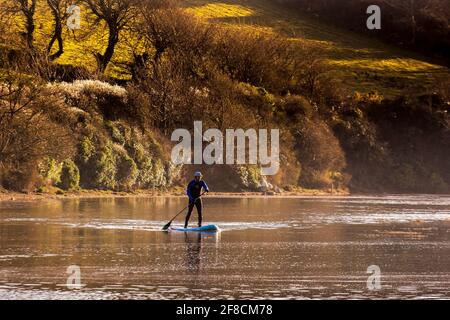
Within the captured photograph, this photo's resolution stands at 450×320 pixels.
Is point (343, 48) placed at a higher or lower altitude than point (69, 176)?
higher

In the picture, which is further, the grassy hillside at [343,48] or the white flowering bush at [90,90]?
the grassy hillside at [343,48]

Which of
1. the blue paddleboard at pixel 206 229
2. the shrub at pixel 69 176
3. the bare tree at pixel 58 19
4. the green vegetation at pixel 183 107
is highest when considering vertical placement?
the bare tree at pixel 58 19

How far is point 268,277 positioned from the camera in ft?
78.5

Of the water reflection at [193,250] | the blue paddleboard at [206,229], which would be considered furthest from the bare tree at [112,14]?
the water reflection at [193,250]

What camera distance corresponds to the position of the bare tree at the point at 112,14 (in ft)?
258

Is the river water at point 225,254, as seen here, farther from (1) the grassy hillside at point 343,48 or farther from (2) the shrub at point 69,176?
(1) the grassy hillside at point 343,48

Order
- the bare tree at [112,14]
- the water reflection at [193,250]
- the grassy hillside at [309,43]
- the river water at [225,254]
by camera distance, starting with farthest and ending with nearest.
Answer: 1. the grassy hillside at [309,43]
2. the bare tree at [112,14]
3. the water reflection at [193,250]
4. the river water at [225,254]

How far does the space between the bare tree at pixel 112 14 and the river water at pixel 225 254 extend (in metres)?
34.2

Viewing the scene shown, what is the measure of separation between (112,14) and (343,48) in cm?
4024

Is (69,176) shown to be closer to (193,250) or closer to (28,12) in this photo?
(28,12)

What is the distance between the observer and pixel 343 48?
372 feet

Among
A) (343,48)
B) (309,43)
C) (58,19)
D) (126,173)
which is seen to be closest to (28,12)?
(58,19)

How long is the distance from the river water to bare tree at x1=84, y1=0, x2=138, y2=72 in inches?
1347

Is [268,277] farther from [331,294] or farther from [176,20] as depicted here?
[176,20]
